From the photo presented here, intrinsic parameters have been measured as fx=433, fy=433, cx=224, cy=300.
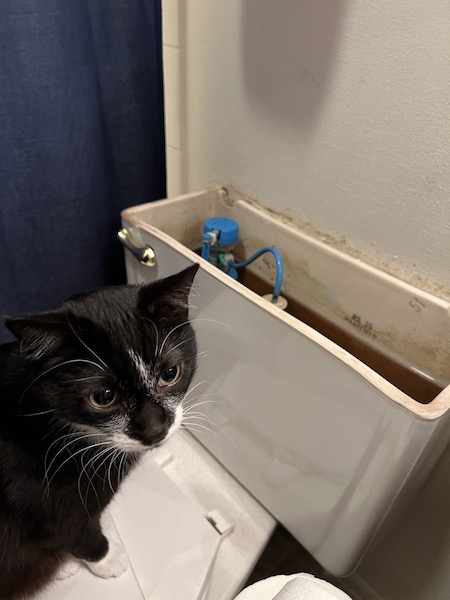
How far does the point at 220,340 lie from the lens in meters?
0.68

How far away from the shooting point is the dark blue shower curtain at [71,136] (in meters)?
0.63

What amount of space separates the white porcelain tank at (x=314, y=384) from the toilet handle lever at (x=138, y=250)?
1cm

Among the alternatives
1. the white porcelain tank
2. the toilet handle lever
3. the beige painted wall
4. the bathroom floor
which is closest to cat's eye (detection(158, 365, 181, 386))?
the white porcelain tank

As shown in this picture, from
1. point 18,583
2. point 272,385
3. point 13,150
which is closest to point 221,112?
point 13,150

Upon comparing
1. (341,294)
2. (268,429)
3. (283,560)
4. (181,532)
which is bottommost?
(283,560)

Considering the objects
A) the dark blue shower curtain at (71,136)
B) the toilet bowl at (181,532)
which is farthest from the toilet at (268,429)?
the dark blue shower curtain at (71,136)

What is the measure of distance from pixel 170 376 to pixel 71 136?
45 centimetres

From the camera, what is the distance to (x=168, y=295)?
1.67 ft

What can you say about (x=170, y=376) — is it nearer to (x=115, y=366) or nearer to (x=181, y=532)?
(x=115, y=366)

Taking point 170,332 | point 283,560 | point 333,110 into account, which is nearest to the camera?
point 170,332

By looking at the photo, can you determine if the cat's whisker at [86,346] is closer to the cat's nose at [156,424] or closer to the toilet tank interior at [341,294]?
the cat's nose at [156,424]

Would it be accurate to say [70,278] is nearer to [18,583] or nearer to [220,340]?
[220,340]

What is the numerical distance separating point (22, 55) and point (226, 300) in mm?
456

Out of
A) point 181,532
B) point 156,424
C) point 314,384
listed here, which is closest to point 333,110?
point 314,384
